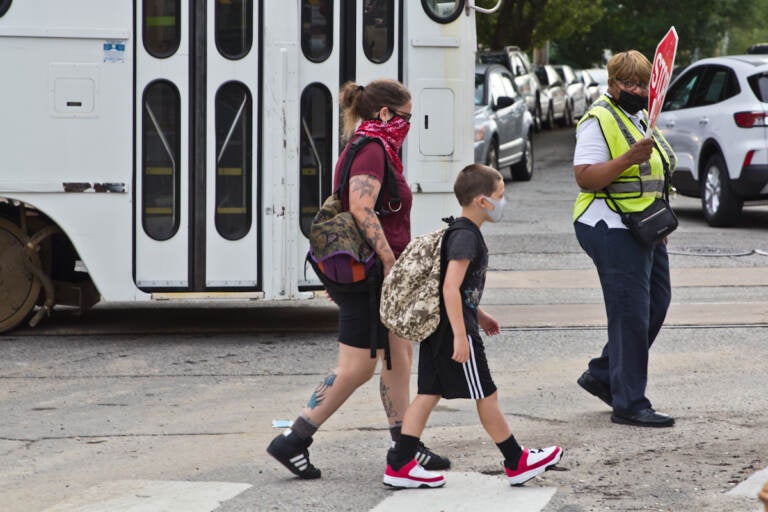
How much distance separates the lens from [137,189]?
972 cm

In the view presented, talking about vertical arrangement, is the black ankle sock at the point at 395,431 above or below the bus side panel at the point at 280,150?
below

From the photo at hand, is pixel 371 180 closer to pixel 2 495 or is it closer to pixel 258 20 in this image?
pixel 2 495

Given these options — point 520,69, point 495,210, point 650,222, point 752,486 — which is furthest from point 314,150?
point 520,69

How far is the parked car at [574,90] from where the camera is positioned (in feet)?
136

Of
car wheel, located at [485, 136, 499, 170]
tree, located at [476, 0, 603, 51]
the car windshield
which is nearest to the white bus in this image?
car wheel, located at [485, 136, 499, 170]

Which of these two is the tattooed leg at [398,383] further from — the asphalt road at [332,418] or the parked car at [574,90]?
the parked car at [574,90]

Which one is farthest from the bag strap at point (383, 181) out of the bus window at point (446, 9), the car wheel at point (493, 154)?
the car wheel at point (493, 154)

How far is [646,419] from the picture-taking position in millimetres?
7242

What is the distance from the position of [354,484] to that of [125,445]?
1365mm

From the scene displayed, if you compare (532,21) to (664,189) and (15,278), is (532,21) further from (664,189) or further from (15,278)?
(664,189)

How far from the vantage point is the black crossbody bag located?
7.07 metres

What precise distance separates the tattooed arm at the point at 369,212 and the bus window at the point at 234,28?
358 centimetres

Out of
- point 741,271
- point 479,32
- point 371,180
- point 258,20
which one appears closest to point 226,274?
point 258,20

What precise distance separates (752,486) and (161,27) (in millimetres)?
5235
